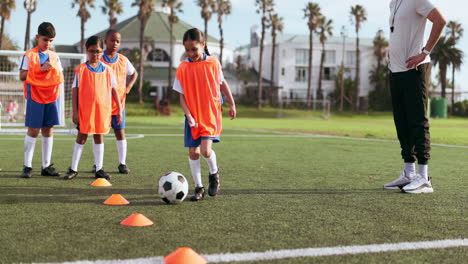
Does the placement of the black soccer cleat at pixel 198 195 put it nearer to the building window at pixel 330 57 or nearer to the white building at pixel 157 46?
the white building at pixel 157 46

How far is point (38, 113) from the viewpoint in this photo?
22.7ft

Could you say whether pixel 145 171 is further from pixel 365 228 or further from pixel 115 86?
pixel 365 228

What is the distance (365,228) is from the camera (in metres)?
4.10

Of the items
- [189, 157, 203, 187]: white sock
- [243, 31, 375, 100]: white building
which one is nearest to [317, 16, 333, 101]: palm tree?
[243, 31, 375, 100]: white building

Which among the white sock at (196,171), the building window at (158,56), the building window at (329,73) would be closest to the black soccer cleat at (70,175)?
the white sock at (196,171)

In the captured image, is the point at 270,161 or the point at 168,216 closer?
the point at 168,216

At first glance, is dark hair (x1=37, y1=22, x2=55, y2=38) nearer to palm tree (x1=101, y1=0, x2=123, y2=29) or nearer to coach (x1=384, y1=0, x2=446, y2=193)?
coach (x1=384, y1=0, x2=446, y2=193)

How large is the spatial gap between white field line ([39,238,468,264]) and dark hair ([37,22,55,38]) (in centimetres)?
438

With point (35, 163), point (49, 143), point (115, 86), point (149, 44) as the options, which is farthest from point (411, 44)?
point (149, 44)

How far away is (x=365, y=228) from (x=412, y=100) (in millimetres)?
2384

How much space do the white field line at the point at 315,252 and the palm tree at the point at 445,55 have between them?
3062 inches

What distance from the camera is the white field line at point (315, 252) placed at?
315 centimetres

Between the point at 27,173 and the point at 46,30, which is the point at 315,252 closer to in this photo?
the point at 27,173

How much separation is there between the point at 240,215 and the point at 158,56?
228 ft
